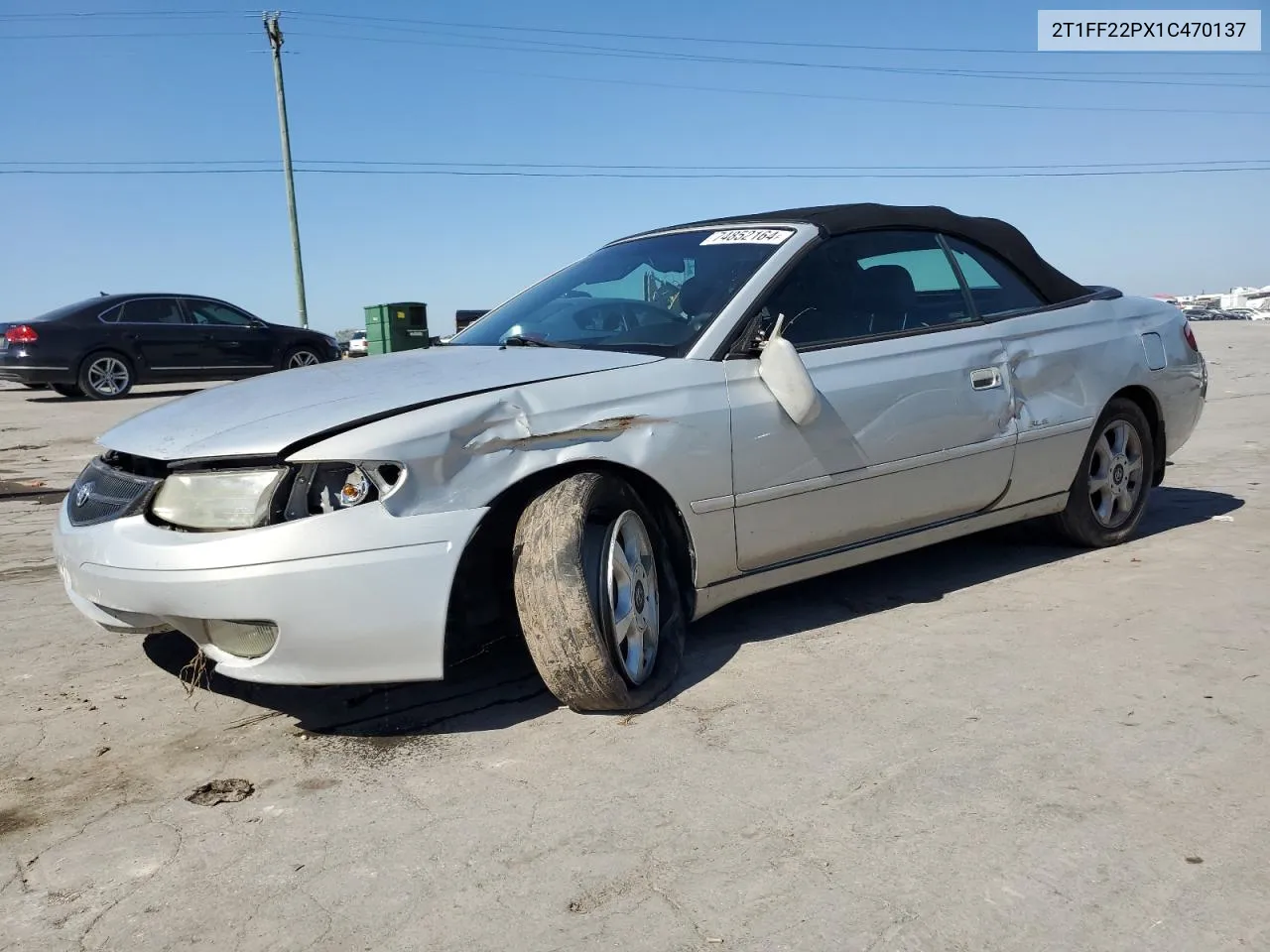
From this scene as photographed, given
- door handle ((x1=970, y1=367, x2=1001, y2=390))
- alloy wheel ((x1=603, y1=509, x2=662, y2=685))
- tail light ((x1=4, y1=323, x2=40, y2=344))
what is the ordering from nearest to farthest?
alloy wheel ((x1=603, y1=509, x2=662, y2=685)) → door handle ((x1=970, y1=367, x2=1001, y2=390)) → tail light ((x1=4, y1=323, x2=40, y2=344))

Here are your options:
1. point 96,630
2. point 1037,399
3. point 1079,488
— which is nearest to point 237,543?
point 96,630

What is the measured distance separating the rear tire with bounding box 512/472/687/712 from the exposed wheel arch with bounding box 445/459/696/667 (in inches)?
2.4

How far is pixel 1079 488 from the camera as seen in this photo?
193 inches

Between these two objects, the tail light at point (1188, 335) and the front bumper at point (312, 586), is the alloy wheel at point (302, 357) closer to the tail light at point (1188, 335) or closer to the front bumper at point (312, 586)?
the tail light at point (1188, 335)

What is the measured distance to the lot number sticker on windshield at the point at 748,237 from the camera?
4066 millimetres

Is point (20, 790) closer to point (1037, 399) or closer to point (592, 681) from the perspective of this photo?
point (592, 681)

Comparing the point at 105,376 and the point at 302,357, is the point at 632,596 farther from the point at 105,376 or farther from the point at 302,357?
the point at 302,357

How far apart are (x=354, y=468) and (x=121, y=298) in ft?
42.9

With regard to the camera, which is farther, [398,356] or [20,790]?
[398,356]

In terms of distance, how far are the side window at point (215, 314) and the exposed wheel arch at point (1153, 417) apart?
1279 cm

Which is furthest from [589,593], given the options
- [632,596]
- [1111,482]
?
[1111,482]

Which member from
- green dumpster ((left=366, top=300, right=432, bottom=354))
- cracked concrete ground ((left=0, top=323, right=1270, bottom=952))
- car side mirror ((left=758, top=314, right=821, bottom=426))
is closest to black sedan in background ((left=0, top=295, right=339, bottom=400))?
green dumpster ((left=366, top=300, right=432, bottom=354))

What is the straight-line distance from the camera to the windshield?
380 cm

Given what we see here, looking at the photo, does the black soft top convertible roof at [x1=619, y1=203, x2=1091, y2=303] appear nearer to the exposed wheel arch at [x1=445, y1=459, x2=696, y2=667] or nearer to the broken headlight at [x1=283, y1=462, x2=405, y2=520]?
the exposed wheel arch at [x1=445, y1=459, x2=696, y2=667]
